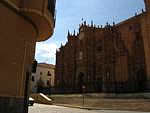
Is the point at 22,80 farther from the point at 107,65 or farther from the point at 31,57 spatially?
the point at 107,65

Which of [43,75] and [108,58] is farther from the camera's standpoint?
[43,75]

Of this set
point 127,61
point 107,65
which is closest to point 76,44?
point 107,65

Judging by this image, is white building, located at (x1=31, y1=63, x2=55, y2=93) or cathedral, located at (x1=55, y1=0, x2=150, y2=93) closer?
cathedral, located at (x1=55, y1=0, x2=150, y2=93)

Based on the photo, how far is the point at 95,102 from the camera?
27531mm

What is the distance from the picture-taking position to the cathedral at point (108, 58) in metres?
34.5

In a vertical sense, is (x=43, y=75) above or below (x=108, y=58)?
below

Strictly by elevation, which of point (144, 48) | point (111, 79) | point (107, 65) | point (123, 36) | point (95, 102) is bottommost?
point (95, 102)

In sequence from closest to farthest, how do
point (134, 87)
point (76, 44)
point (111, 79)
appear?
point (134, 87) < point (111, 79) < point (76, 44)

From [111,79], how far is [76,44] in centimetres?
1568

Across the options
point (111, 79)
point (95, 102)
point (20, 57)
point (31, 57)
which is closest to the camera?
point (20, 57)

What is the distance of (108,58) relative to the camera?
40219mm

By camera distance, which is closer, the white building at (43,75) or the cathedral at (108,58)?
the cathedral at (108,58)

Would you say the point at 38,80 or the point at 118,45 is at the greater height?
the point at 118,45

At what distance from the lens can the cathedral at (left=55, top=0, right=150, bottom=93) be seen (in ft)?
113
